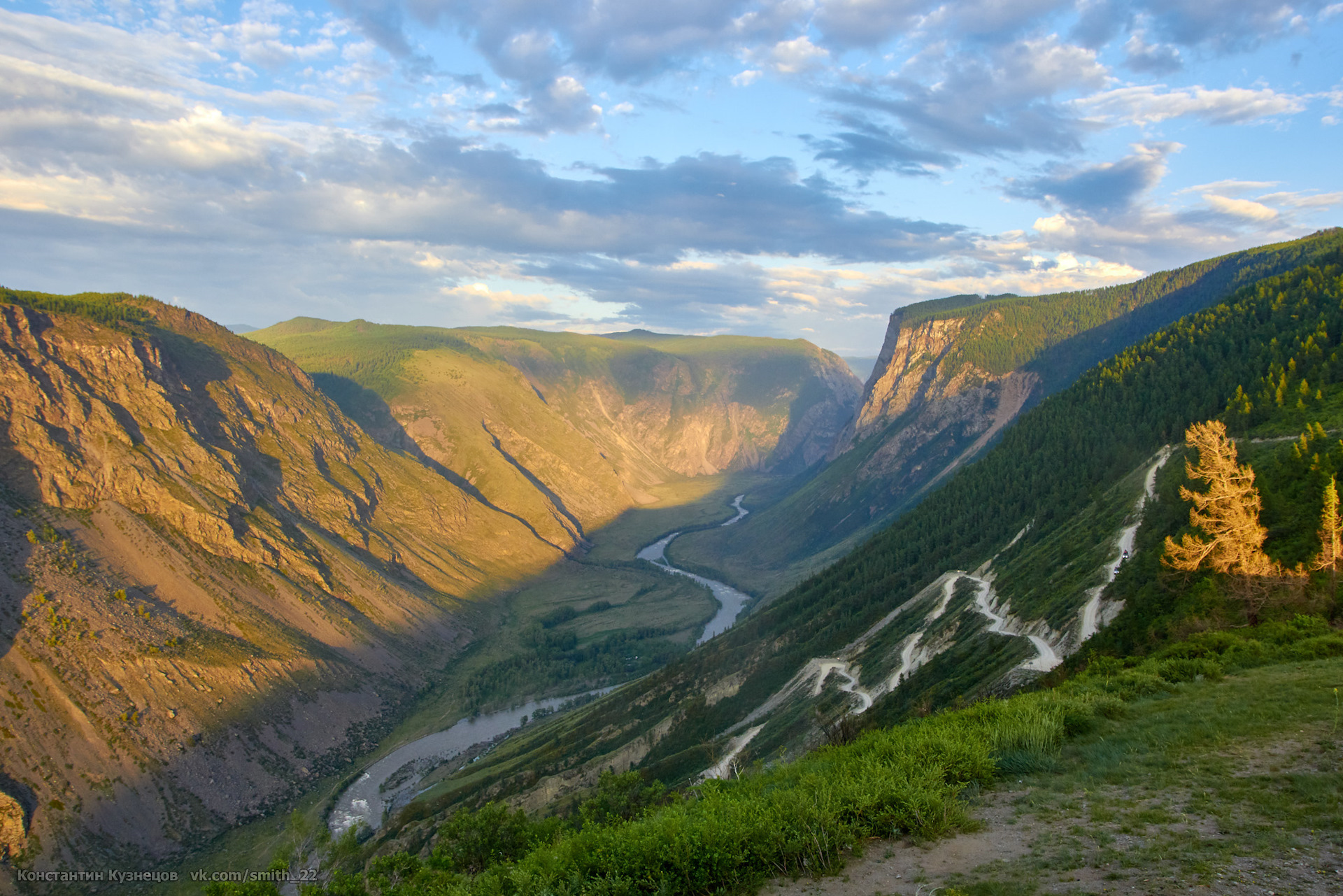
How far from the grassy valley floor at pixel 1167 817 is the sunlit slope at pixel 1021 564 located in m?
16.2

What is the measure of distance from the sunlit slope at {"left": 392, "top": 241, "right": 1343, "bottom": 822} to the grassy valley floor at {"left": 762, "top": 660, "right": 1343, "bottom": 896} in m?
16.2

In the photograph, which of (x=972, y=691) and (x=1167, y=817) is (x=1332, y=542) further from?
(x=1167, y=817)

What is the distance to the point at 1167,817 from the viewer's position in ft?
50.5

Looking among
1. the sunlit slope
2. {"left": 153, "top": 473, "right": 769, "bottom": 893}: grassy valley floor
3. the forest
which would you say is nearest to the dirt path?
the forest

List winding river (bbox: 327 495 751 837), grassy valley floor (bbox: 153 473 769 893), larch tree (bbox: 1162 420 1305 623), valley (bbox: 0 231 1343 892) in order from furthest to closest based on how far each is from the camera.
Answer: winding river (bbox: 327 495 751 837)
grassy valley floor (bbox: 153 473 769 893)
valley (bbox: 0 231 1343 892)
larch tree (bbox: 1162 420 1305 623)

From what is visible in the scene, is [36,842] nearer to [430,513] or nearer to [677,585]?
[430,513]

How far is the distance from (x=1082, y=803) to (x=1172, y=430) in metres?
76.8

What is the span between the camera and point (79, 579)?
8406cm

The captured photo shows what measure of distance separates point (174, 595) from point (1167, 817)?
11187 centimetres

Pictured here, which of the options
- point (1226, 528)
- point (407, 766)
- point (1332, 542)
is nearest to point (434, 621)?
point (407, 766)

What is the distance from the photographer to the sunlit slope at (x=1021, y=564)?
43875 mm

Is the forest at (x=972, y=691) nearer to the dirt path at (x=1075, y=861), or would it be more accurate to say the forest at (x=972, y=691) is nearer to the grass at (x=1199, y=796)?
the dirt path at (x=1075, y=861)

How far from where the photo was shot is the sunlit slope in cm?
4388

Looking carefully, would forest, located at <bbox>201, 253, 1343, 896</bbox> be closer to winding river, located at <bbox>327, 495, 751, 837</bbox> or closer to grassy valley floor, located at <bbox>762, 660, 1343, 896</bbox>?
grassy valley floor, located at <bbox>762, 660, 1343, 896</bbox>
